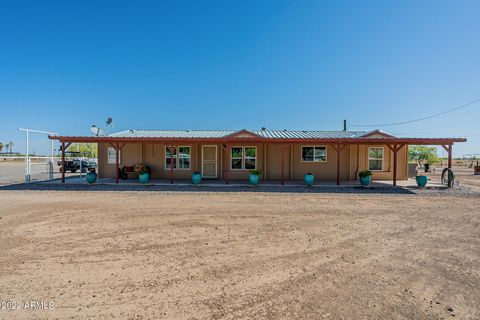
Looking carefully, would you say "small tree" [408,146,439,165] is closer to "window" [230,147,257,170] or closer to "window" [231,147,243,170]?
"window" [230,147,257,170]

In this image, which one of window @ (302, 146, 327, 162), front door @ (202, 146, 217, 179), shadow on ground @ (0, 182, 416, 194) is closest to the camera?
shadow on ground @ (0, 182, 416, 194)

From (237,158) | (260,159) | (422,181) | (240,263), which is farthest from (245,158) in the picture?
(240,263)

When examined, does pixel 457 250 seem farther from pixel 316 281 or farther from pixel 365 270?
pixel 316 281

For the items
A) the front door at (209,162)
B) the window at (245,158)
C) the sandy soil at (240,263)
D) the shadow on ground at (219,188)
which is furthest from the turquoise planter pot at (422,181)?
the front door at (209,162)

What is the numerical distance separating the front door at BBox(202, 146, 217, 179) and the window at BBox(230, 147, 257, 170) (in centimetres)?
107

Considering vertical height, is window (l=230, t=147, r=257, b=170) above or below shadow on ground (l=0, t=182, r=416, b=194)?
above

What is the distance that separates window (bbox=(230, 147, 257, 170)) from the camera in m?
15.5

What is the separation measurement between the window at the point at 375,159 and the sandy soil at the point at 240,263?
8.07 m

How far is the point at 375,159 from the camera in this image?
15797 millimetres

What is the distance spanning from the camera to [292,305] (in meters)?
2.96

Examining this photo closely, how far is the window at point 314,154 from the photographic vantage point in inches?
607

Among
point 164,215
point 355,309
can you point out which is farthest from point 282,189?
point 355,309

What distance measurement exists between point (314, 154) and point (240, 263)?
12.4m

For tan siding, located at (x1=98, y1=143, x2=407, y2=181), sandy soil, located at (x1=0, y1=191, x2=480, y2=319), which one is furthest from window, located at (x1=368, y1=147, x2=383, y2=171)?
sandy soil, located at (x1=0, y1=191, x2=480, y2=319)
